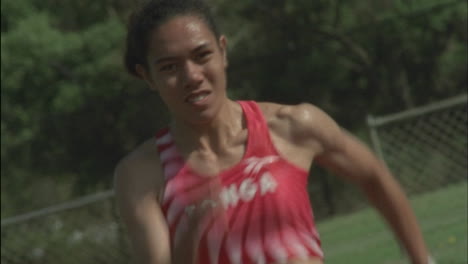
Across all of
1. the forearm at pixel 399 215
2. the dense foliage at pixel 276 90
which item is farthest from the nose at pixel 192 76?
the dense foliage at pixel 276 90

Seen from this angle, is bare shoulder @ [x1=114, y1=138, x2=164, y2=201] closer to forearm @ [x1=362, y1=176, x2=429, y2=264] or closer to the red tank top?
the red tank top

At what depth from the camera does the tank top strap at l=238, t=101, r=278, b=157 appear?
3.40 metres

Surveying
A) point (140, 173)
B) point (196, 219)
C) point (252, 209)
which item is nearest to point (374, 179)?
point (252, 209)

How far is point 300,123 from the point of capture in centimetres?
347

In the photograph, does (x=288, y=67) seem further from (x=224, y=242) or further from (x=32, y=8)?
(x=224, y=242)

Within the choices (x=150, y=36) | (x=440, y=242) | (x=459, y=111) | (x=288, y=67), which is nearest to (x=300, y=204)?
(x=150, y=36)

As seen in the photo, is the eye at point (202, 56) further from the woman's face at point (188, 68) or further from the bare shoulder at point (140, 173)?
the bare shoulder at point (140, 173)

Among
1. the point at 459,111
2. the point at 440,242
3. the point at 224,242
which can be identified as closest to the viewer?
the point at 224,242

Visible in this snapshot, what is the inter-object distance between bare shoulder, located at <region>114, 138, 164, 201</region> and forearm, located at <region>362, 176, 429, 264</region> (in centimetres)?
62

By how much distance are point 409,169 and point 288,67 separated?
220cm

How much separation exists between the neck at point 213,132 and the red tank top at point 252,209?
7 cm

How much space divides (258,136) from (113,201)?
10.9 metres

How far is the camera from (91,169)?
16.5 metres

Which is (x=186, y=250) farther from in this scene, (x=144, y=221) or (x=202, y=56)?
(x=202, y=56)
